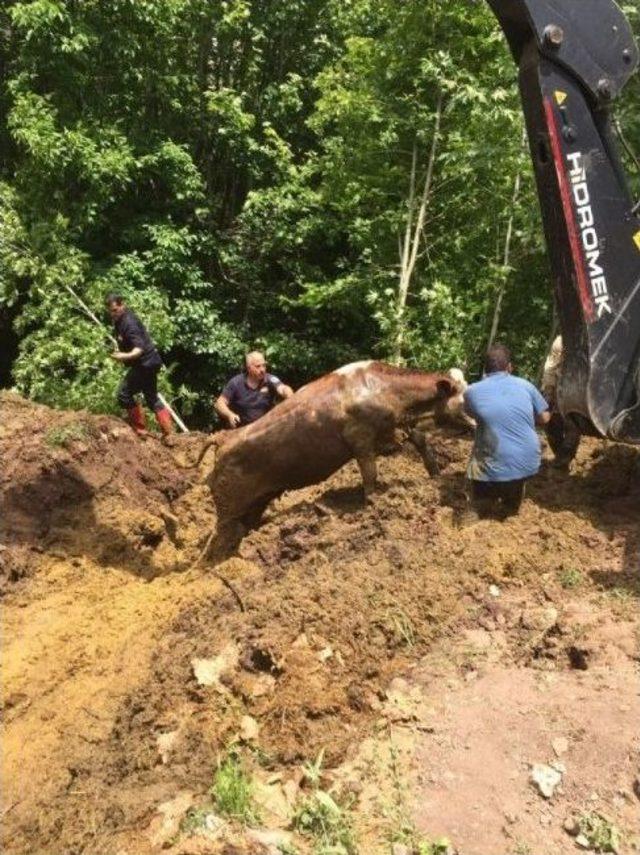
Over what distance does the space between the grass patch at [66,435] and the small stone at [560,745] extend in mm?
7052

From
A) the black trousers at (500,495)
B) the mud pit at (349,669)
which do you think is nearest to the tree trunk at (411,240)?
the mud pit at (349,669)

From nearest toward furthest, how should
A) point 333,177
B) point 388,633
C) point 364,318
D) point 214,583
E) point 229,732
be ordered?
1. point 229,732
2. point 388,633
3. point 214,583
4. point 333,177
5. point 364,318

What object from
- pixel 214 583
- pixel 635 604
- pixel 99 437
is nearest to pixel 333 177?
pixel 99 437

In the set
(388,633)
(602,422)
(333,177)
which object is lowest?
(388,633)

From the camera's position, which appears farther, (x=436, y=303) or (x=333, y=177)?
(x=333, y=177)

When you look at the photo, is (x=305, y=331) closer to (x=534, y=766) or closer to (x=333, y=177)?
(x=333, y=177)

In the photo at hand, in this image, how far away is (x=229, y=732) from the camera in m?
4.61

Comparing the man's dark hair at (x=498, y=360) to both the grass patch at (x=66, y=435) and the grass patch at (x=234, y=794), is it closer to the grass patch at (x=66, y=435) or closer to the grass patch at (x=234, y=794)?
the grass patch at (x=234, y=794)

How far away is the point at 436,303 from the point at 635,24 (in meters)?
4.71

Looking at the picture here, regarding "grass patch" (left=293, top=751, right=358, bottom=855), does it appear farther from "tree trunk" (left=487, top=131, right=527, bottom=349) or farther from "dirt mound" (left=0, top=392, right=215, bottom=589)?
"tree trunk" (left=487, top=131, right=527, bottom=349)

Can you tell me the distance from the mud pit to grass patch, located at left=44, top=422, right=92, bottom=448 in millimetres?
1336

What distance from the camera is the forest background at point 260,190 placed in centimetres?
1343

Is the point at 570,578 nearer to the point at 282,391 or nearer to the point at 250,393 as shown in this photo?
the point at 282,391

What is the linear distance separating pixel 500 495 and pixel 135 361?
5.21 m
